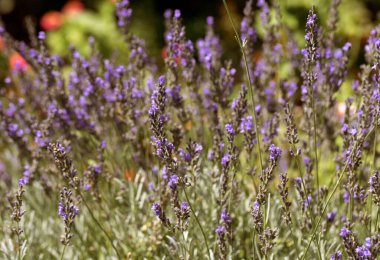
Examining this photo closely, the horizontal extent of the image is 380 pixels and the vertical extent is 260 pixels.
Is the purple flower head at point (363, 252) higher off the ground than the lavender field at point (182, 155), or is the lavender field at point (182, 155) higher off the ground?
the lavender field at point (182, 155)

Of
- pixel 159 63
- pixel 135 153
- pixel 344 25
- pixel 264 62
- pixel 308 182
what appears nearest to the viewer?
pixel 308 182

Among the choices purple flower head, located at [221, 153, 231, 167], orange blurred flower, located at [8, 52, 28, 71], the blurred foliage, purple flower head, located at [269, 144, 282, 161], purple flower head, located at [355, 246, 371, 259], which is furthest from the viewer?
the blurred foliage

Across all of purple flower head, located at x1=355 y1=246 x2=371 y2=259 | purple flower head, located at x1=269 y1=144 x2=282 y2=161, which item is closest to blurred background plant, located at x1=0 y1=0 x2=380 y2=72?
purple flower head, located at x1=269 y1=144 x2=282 y2=161

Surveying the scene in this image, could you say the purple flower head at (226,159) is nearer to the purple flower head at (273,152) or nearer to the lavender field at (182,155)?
the lavender field at (182,155)

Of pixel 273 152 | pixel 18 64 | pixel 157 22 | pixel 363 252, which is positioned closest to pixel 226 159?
pixel 273 152

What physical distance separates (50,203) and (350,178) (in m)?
1.97

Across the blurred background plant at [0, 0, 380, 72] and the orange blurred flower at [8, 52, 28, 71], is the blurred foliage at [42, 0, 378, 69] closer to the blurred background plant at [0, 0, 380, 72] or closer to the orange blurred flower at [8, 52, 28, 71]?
the blurred background plant at [0, 0, 380, 72]

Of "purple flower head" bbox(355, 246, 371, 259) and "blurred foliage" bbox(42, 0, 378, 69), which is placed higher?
"blurred foliage" bbox(42, 0, 378, 69)

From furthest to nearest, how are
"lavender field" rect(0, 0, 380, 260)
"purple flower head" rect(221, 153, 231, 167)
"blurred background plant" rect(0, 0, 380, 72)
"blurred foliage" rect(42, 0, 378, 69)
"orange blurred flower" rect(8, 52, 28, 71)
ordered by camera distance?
"blurred foliage" rect(42, 0, 378, 69), "blurred background plant" rect(0, 0, 380, 72), "orange blurred flower" rect(8, 52, 28, 71), "lavender field" rect(0, 0, 380, 260), "purple flower head" rect(221, 153, 231, 167)

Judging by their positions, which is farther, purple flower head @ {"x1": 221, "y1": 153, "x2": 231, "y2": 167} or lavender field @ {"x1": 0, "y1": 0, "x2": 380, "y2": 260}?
lavender field @ {"x1": 0, "y1": 0, "x2": 380, "y2": 260}

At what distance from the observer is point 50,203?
334cm

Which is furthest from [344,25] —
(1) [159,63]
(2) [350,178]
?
(2) [350,178]

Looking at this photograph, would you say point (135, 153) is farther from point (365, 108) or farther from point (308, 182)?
point (365, 108)

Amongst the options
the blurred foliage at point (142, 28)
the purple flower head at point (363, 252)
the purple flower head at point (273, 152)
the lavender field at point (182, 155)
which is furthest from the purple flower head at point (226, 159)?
the blurred foliage at point (142, 28)
